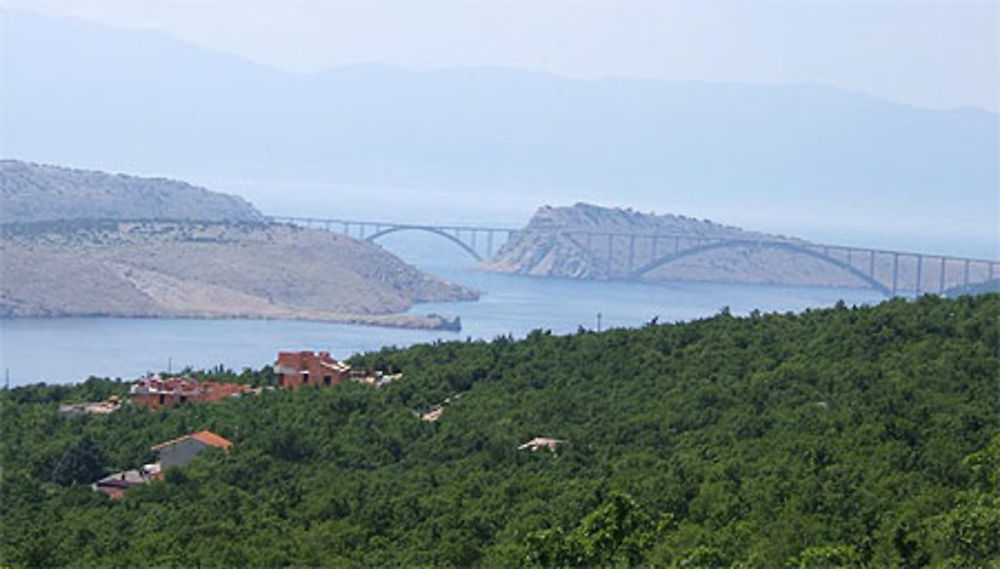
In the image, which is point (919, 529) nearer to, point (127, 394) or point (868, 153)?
point (127, 394)

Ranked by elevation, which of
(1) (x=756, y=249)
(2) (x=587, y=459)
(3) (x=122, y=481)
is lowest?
(3) (x=122, y=481)

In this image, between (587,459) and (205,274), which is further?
(205,274)

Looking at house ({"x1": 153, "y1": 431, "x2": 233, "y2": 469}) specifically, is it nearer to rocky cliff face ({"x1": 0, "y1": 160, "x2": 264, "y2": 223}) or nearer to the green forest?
the green forest

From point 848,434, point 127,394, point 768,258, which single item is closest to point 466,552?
point 848,434

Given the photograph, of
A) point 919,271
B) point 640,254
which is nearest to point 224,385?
point 919,271

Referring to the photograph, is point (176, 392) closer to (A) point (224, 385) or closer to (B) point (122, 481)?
(A) point (224, 385)

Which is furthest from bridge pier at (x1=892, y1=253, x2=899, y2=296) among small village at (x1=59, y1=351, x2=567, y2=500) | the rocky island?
small village at (x1=59, y1=351, x2=567, y2=500)

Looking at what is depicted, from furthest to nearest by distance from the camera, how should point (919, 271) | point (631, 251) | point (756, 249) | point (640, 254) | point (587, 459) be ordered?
point (640, 254)
point (631, 251)
point (756, 249)
point (919, 271)
point (587, 459)
